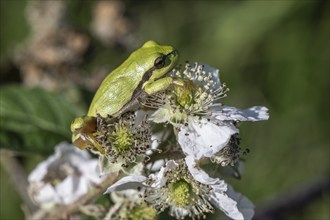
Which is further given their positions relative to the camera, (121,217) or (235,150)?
(121,217)

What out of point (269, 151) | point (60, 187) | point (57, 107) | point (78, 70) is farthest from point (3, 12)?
point (60, 187)

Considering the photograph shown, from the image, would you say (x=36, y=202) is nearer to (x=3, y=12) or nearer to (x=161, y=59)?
(x=161, y=59)

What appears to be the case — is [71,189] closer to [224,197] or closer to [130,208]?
[130,208]

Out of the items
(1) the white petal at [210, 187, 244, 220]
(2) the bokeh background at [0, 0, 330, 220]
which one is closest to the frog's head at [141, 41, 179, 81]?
(1) the white petal at [210, 187, 244, 220]

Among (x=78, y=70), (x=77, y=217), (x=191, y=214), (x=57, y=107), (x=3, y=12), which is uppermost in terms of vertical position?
(x=3, y=12)

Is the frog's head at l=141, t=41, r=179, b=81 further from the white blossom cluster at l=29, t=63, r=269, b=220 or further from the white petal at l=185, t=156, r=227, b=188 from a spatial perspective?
the white petal at l=185, t=156, r=227, b=188
